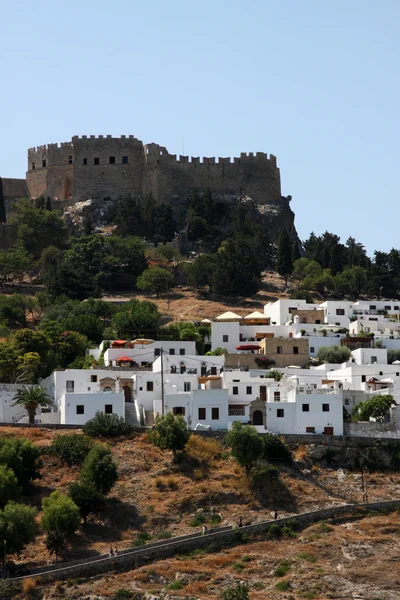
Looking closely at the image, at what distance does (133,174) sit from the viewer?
329ft

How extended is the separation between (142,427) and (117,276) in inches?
1245

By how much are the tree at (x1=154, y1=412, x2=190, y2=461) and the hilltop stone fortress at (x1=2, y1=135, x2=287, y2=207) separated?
42.7 m

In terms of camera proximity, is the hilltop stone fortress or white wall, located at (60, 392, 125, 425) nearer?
white wall, located at (60, 392, 125, 425)

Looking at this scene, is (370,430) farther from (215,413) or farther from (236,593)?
(236,593)

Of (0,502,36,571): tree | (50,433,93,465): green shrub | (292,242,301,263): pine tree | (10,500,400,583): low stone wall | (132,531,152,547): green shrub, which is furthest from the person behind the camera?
(292,242,301,263): pine tree

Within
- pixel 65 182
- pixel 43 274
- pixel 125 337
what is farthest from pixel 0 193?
pixel 125 337

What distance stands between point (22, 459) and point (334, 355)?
2038 cm

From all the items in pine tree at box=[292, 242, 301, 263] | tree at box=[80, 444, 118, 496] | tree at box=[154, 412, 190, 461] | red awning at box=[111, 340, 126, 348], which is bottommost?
tree at box=[80, 444, 118, 496]

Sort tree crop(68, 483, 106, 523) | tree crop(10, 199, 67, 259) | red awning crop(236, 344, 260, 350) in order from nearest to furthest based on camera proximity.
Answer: tree crop(68, 483, 106, 523) < red awning crop(236, 344, 260, 350) < tree crop(10, 199, 67, 259)

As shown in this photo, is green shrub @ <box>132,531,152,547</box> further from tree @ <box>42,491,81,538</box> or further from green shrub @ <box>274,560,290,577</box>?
green shrub @ <box>274,560,290,577</box>

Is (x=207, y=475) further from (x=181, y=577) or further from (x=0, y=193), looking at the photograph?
(x=0, y=193)

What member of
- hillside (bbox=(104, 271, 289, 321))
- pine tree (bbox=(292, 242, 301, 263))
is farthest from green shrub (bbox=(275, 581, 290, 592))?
pine tree (bbox=(292, 242, 301, 263))

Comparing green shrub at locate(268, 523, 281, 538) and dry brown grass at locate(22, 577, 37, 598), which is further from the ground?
green shrub at locate(268, 523, 281, 538)

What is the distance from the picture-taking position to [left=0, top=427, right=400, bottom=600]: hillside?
49466 mm
